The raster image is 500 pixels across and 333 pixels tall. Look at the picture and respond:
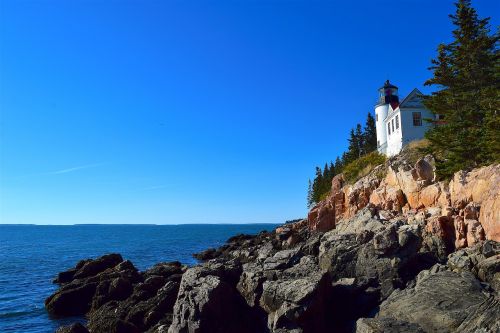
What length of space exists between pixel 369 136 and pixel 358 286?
60.1m

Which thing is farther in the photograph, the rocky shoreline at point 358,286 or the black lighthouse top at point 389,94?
the black lighthouse top at point 389,94

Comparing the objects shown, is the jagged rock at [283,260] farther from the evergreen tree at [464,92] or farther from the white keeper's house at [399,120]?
the white keeper's house at [399,120]

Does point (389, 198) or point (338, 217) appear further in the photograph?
point (338, 217)

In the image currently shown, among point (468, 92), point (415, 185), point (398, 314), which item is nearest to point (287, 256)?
point (398, 314)

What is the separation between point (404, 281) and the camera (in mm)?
16672

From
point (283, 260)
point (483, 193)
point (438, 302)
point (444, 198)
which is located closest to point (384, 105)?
point (444, 198)

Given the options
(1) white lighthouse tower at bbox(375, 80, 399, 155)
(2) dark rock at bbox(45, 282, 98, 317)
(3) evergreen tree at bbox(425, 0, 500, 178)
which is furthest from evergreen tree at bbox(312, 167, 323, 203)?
(2) dark rock at bbox(45, 282, 98, 317)

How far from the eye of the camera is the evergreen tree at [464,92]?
24.7 m

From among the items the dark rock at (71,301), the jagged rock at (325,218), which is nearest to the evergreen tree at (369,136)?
the jagged rock at (325,218)

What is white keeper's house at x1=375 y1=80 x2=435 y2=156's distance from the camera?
4312 cm

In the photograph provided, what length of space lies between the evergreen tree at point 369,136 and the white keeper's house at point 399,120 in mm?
18628

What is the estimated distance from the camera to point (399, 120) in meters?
43.7

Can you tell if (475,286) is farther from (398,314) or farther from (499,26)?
(499,26)

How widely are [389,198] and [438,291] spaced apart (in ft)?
51.8
